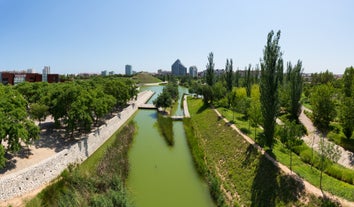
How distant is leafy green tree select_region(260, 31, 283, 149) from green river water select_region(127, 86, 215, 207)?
7542mm

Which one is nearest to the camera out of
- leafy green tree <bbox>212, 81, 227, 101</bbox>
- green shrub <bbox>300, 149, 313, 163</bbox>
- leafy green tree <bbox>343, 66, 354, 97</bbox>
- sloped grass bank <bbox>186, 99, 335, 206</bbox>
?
sloped grass bank <bbox>186, 99, 335, 206</bbox>

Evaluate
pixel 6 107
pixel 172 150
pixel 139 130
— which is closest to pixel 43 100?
pixel 6 107

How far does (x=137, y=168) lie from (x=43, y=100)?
590 inches

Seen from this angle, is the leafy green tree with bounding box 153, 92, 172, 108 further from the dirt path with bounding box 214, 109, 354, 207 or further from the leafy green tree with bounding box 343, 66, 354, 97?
the leafy green tree with bounding box 343, 66, 354, 97

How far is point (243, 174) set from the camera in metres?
18.2

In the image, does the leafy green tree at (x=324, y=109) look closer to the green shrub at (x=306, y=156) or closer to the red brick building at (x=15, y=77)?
the green shrub at (x=306, y=156)

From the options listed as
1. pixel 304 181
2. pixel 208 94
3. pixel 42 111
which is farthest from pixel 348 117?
pixel 42 111

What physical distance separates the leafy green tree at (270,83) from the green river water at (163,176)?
7.54 metres

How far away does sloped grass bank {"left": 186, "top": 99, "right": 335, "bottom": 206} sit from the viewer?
1412 centimetres

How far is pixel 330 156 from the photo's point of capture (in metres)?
14.1

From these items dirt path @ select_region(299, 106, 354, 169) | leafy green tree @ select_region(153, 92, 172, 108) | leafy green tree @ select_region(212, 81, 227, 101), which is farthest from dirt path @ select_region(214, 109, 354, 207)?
leafy green tree @ select_region(153, 92, 172, 108)

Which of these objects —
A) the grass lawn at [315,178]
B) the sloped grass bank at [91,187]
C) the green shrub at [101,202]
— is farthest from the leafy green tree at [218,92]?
the green shrub at [101,202]

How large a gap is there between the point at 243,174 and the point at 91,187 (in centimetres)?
1126

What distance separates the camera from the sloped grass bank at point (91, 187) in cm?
1341
